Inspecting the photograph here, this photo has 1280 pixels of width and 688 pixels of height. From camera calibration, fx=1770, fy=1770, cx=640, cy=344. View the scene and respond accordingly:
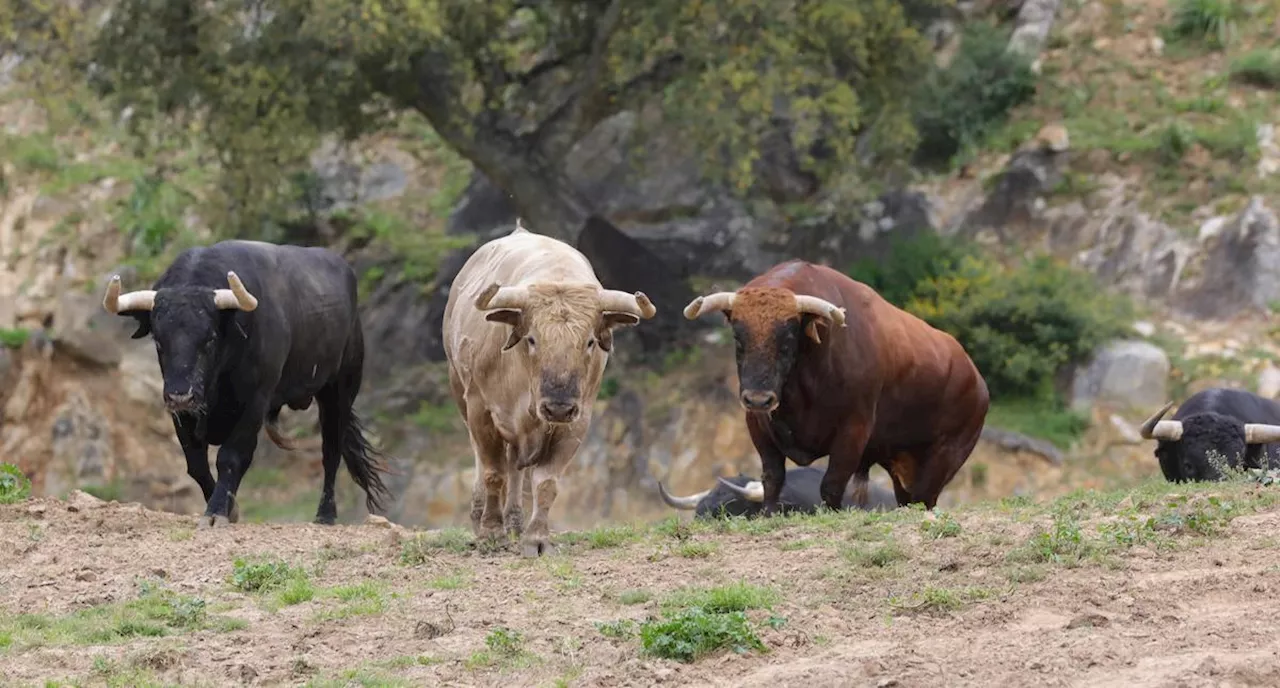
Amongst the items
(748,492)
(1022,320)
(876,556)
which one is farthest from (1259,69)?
(876,556)

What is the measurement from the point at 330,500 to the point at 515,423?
5176 millimetres

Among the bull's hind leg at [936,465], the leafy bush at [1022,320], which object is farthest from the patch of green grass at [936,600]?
the leafy bush at [1022,320]

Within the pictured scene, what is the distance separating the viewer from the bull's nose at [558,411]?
9742 millimetres

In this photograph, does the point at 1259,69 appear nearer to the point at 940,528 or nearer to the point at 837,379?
the point at 837,379

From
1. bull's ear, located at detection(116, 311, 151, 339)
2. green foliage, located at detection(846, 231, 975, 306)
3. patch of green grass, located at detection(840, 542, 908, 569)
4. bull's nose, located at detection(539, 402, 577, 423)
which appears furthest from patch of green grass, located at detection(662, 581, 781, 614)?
green foliage, located at detection(846, 231, 975, 306)

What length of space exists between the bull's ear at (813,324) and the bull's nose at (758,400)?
598mm

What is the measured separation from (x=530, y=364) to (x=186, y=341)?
3.54m

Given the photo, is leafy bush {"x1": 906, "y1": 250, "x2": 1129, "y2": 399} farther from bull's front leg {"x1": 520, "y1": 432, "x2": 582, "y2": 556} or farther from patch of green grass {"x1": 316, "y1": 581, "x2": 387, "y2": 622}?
patch of green grass {"x1": 316, "y1": 581, "x2": 387, "y2": 622}

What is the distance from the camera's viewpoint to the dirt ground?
23.5ft

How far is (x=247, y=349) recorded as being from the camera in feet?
43.9

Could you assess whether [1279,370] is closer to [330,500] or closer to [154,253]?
[330,500]

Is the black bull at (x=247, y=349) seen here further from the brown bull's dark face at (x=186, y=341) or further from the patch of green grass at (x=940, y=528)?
the patch of green grass at (x=940, y=528)

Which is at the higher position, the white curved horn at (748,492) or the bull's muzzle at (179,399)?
the bull's muzzle at (179,399)

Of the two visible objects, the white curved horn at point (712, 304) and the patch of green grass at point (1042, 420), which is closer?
the white curved horn at point (712, 304)
